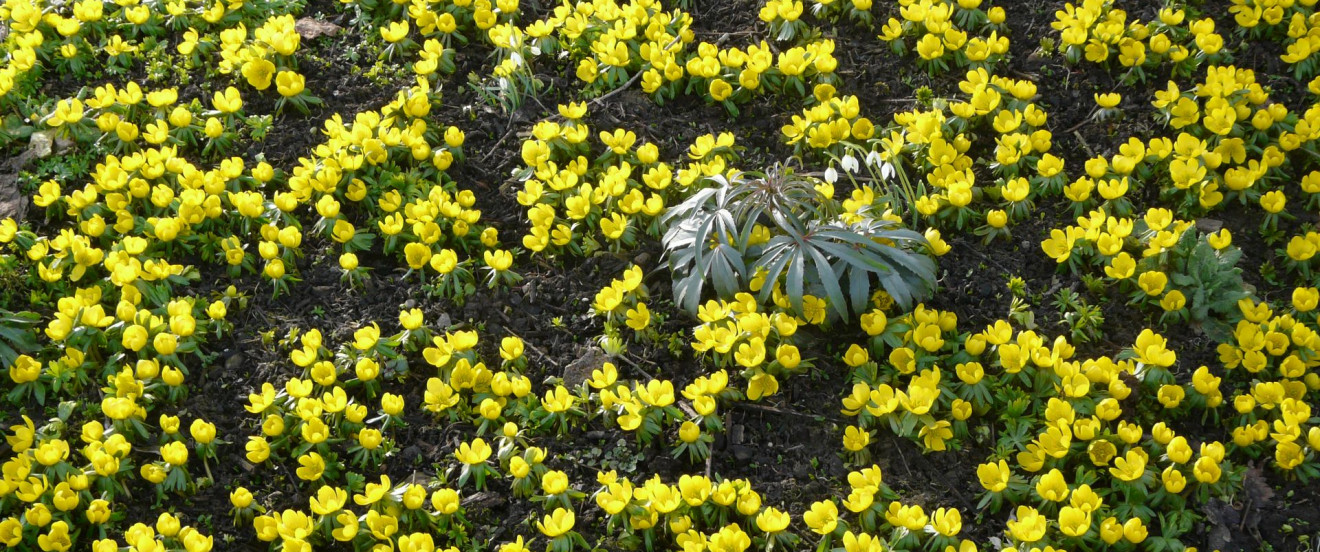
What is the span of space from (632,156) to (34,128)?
95.7 inches

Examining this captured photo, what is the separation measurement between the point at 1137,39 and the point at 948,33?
0.81 metres

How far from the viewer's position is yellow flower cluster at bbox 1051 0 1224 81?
455cm

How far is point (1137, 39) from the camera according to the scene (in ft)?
15.3

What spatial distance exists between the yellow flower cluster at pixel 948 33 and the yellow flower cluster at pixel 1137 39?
292 mm

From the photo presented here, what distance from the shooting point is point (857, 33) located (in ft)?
16.1

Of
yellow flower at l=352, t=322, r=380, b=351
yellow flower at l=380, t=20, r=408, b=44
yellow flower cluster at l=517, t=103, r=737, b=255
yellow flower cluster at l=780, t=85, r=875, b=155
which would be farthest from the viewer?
yellow flower at l=380, t=20, r=408, b=44

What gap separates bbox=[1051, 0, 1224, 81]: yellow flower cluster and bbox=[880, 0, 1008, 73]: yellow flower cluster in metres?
0.29

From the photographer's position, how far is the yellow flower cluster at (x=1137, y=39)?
455cm

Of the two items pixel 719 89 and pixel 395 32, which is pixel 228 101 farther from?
pixel 719 89

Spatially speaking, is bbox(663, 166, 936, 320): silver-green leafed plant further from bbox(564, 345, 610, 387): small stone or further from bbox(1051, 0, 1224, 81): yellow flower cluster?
bbox(1051, 0, 1224, 81): yellow flower cluster

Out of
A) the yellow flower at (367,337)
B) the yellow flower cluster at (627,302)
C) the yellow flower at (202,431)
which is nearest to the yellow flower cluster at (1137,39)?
the yellow flower cluster at (627,302)

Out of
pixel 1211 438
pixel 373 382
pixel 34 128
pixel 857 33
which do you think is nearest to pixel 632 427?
pixel 373 382

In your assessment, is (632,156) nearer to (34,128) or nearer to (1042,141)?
(1042,141)

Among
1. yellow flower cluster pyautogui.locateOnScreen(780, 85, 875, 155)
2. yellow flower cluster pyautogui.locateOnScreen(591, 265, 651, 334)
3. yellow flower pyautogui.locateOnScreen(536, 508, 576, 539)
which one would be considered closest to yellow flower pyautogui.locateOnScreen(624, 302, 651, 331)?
yellow flower cluster pyautogui.locateOnScreen(591, 265, 651, 334)
